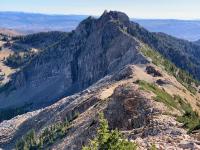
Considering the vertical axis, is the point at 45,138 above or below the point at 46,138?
below

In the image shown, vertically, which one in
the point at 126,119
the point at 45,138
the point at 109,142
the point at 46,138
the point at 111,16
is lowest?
the point at 45,138

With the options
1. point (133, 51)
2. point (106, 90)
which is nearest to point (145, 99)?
point (106, 90)

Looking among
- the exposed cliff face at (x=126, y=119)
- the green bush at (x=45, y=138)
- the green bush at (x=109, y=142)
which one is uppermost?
the green bush at (x=109, y=142)

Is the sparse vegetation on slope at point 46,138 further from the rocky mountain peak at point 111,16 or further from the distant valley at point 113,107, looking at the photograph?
the rocky mountain peak at point 111,16

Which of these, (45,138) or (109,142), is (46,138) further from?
(109,142)

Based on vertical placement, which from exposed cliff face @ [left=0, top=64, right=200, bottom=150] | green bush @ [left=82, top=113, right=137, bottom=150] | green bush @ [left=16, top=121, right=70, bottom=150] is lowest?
green bush @ [left=16, top=121, right=70, bottom=150]

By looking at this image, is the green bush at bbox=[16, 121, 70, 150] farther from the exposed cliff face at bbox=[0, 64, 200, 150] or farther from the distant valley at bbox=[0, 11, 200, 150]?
the exposed cliff face at bbox=[0, 64, 200, 150]

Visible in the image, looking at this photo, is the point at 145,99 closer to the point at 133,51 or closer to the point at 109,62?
the point at 133,51

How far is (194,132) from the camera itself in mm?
45250

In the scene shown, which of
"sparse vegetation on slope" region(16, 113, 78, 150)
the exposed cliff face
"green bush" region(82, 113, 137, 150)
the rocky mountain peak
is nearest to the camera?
"green bush" region(82, 113, 137, 150)

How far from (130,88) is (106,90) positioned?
1130 inches

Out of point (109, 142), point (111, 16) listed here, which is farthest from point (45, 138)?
point (111, 16)

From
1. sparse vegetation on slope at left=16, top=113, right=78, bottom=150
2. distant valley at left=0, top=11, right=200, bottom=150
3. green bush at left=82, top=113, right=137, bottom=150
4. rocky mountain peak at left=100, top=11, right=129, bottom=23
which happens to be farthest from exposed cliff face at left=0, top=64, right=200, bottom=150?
rocky mountain peak at left=100, top=11, right=129, bottom=23

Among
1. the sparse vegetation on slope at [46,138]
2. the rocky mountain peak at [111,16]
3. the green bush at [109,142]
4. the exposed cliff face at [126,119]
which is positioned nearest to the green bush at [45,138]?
the sparse vegetation on slope at [46,138]
